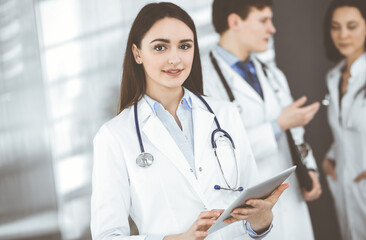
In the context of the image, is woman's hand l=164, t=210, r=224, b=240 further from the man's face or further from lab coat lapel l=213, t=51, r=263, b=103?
the man's face

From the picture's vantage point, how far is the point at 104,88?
2465 millimetres

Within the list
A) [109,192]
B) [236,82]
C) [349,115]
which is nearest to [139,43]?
[109,192]

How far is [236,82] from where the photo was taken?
2184 millimetres

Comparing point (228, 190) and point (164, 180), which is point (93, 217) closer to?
point (164, 180)

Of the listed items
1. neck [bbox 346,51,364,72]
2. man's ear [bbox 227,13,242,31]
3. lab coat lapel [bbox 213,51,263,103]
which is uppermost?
man's ear [bbox 227,13,242,31]

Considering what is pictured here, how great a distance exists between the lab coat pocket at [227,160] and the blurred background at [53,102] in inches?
46.9

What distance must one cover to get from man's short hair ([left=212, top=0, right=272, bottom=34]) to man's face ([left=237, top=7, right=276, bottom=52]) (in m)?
0.02

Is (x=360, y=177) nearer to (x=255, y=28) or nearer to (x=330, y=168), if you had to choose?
(x=330, y=168)

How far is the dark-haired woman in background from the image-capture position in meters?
2.60

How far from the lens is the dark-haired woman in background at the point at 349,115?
2.60 meters

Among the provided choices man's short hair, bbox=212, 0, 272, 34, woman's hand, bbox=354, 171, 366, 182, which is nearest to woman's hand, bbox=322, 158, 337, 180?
woman's hand, bbox=354, 171, 366, 182

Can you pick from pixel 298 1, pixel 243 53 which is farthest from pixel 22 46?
pixel 298 1

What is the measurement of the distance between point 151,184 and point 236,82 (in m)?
1.00

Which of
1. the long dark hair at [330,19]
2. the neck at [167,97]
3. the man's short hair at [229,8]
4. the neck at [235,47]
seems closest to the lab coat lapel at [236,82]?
the neck at [235,47]
